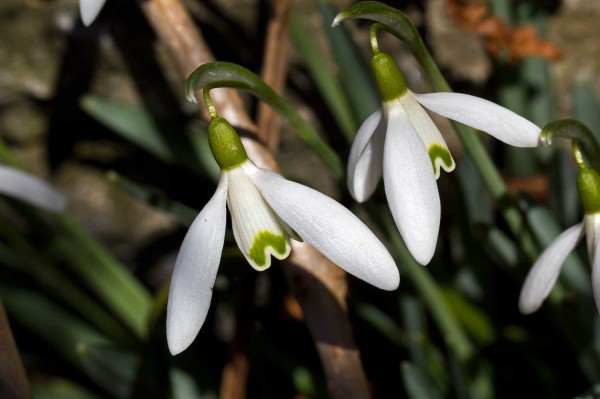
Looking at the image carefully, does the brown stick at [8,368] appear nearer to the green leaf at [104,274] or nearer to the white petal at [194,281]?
the white petal at [194,281]

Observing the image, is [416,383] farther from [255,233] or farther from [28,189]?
[28,189]

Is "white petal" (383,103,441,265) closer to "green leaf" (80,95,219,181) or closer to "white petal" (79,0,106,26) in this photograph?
"white petal" (79,0,106,26)

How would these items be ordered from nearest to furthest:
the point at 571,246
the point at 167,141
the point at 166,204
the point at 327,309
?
the point at 571,246 → the point at 327,309 → the point at 166,204 → the point at 167,141

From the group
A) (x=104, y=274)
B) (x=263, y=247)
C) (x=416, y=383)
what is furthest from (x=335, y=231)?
(x=104, y=274)

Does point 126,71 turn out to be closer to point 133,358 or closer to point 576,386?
point 133,358

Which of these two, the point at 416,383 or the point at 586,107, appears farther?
the point at 586,107

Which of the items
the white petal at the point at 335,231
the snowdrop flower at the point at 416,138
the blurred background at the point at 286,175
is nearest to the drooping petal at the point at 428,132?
the snowdrop flower at the point at 416,138

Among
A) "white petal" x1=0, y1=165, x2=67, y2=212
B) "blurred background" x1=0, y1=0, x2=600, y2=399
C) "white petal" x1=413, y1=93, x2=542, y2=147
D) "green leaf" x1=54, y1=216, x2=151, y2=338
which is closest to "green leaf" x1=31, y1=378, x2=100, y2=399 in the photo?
"blurred background" x1=0, y1=0, x2=600, y2=399

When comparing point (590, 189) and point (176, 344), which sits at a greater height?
point (590, 189)
